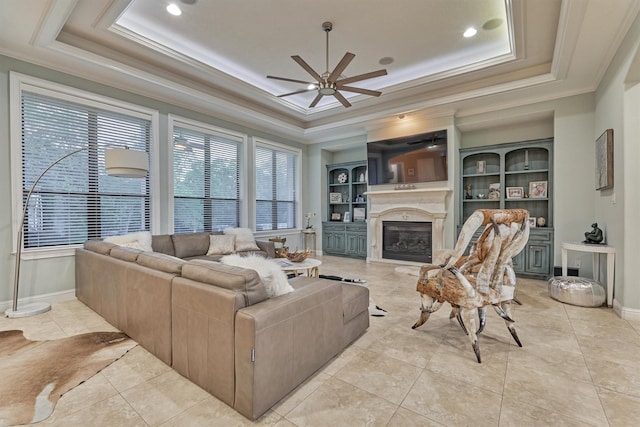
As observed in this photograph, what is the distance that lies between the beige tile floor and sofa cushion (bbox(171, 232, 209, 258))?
5.62ft

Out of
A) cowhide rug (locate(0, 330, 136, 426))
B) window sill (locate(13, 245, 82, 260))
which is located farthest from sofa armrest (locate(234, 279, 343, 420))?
window sill (locate(13, 245, 82, 260))

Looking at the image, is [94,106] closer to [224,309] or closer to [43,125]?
[43,125]

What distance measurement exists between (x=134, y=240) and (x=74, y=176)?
1.15m

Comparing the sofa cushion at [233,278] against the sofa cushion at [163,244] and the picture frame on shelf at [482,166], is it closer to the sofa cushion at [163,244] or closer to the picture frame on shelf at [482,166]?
the sofa cushion at [163,244]

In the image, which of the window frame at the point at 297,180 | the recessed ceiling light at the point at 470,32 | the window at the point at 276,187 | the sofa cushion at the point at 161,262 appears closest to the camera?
the sofa cushion at the point at 161,262

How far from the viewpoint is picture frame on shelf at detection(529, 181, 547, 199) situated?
4989 millimetres

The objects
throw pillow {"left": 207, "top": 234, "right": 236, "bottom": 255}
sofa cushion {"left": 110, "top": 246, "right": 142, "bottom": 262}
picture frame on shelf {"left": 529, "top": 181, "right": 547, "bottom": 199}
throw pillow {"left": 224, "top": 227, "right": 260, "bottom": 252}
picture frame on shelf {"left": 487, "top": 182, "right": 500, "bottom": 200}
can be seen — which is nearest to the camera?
sofa cushion {"left": 110, "top": 246, "right": 142, "bottom": 262}

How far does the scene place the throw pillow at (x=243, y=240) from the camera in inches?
202

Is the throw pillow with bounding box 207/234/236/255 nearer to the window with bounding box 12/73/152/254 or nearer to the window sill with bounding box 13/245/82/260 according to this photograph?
the window with bounding box 12/73/152/254

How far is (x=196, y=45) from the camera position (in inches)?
156

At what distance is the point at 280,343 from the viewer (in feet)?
5.56

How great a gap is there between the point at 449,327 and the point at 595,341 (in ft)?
3.89

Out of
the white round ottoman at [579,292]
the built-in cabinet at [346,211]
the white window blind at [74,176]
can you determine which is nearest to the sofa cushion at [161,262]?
the white window blind at [74,176]

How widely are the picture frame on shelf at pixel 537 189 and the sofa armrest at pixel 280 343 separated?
15.6 ft
